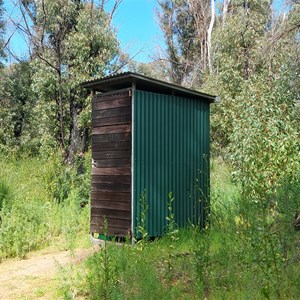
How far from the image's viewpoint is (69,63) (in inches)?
534

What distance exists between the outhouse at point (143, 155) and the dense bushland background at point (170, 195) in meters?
0.42

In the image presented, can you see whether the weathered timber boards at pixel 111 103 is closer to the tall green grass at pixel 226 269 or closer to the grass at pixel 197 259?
the grass at pixel 197 259

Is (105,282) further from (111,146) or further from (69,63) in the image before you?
(69,63)

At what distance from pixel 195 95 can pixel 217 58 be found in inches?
393

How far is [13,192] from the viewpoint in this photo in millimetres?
8219

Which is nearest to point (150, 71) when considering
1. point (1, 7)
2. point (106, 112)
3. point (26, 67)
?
point (26, 67)

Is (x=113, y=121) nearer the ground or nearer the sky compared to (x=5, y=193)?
nearer the sky

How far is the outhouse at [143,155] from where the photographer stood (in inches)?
243

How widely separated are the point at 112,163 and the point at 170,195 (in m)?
2.66

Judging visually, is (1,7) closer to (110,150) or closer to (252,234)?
(110,150)

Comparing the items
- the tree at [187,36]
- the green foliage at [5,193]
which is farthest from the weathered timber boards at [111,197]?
the tree at [187,36]

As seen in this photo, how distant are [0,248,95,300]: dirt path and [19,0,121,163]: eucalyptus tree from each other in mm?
7286

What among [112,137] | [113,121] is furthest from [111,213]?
[113,121]

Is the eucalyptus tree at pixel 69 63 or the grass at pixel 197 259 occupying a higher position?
the eucalyptus tree at pixel 69 63
